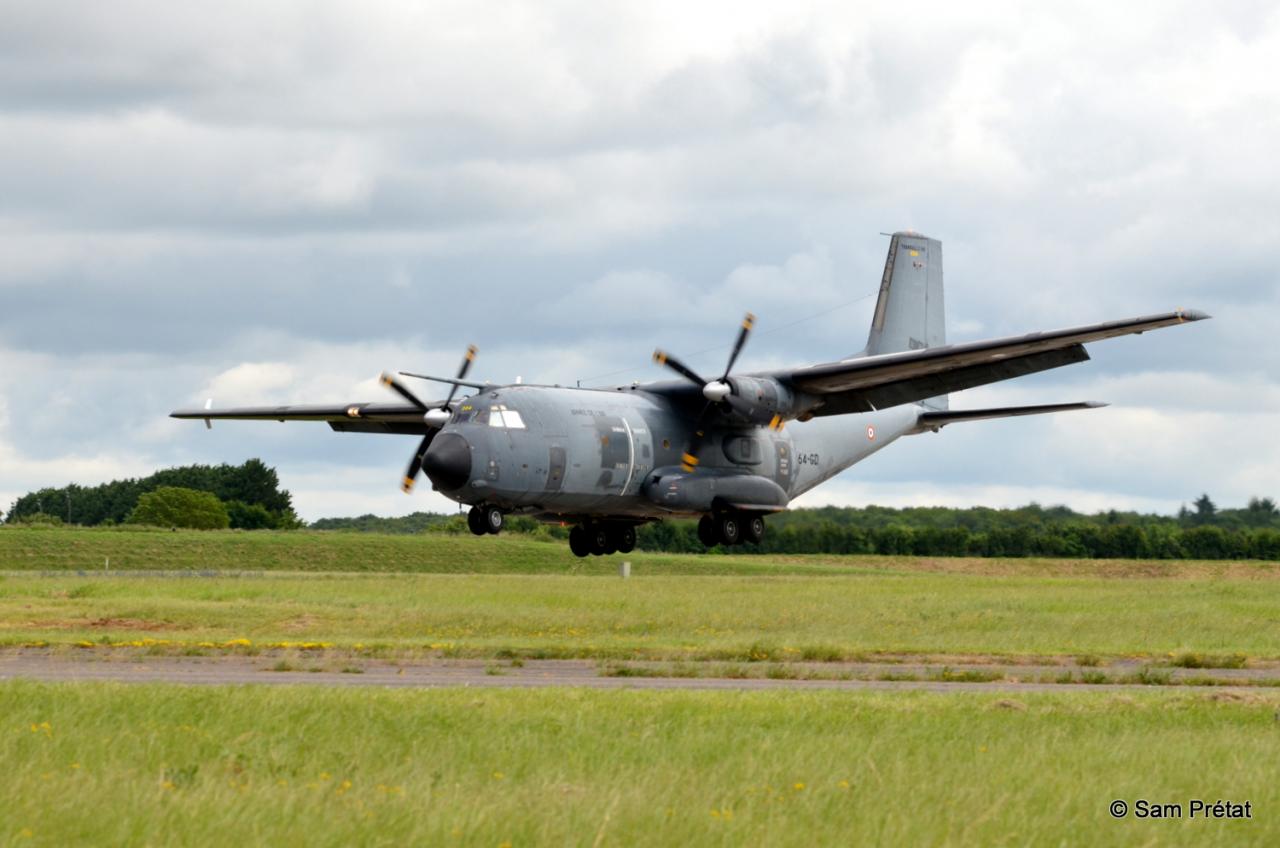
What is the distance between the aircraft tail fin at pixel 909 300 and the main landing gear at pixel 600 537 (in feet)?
35.1

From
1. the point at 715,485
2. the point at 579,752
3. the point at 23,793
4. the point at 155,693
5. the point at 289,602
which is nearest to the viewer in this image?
the point at 23,793

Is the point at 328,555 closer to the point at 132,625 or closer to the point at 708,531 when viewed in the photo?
the point at 132,625

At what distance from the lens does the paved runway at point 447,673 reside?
941 inches

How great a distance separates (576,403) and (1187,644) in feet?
51.5

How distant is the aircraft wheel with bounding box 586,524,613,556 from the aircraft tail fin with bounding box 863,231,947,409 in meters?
11.1

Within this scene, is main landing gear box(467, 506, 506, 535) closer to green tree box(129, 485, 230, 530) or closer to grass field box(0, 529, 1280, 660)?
grass field box(0, 529, 1280, 660)

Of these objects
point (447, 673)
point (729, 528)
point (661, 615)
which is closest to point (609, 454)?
point (729, 528)

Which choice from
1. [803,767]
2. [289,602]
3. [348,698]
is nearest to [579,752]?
[803,767]

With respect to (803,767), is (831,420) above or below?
above

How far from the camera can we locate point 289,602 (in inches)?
1848

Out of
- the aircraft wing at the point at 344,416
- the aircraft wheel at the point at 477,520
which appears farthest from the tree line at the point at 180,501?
the aircraft wheel at the point at 477,520

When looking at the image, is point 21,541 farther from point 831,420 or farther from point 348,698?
point 348,698

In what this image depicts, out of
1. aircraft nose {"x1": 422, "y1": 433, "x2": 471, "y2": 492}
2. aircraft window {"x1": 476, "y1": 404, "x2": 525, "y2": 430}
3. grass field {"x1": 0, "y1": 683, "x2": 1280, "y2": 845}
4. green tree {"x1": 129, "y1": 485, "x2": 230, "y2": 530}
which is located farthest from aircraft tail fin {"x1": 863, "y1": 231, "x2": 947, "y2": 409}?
green tree {"x1": 129, "y1": 485, "x2": 230, "y2": 530}

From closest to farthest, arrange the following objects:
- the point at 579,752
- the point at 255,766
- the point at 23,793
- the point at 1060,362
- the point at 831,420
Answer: the point at 23,793, the point at 255,766, the point at 579,752, the point at 1060,362, the point at 831,420
